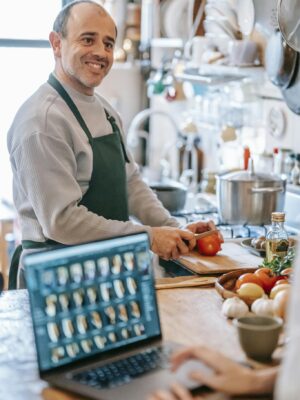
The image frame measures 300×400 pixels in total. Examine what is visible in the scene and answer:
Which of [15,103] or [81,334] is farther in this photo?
[15,103]

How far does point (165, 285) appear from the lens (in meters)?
2.41

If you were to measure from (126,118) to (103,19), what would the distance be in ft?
8.59

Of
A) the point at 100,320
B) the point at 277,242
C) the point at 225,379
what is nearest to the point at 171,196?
the point at 277,242

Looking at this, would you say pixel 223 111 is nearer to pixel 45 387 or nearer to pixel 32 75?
pixel 32 75

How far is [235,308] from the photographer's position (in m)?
2.10

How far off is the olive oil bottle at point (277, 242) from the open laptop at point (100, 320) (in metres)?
0.78

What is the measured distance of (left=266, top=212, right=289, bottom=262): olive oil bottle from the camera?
258 centimetres

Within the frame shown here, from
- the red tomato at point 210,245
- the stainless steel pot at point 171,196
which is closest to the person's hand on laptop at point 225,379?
the red tomato at point 210,245

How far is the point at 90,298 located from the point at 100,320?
0.06 meters

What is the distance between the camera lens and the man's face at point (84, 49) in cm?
290

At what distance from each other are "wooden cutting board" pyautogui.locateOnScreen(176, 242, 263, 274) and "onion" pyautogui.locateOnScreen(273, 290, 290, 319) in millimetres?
567

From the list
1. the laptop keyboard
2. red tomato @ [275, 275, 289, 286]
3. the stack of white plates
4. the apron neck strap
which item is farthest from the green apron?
the stack of white plates

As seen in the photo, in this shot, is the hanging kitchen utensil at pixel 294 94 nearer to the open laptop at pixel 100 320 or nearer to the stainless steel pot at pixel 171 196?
the stainless steel pot at pixel 171 196

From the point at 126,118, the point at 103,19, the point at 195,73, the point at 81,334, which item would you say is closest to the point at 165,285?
the point at 81,334
